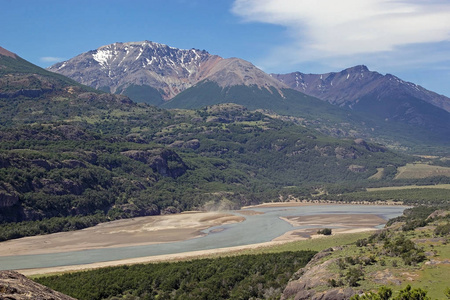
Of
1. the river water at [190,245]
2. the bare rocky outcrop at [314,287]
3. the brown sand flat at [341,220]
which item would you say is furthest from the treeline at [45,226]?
the bare rocky outcrop at [314,287]

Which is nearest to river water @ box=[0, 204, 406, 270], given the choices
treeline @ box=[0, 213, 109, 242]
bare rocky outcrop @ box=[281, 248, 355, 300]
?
treeline @ box=[0, 213, 109, 242]

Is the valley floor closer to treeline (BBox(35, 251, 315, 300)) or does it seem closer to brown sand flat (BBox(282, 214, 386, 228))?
brown sand flat (BBox(282, 214, 386, 228))

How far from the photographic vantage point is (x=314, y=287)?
172ft

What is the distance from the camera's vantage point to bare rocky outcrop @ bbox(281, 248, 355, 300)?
47656mm

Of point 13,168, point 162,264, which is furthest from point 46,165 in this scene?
point 162,264

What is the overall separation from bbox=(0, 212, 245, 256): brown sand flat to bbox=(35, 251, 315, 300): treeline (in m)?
39.2

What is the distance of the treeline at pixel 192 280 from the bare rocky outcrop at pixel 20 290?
136ft

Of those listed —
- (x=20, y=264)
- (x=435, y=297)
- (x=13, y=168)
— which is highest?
(x=13, y=168)

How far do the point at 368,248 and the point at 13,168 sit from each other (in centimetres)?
12734

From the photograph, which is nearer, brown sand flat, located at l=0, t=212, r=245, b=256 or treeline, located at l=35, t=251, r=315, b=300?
treeline, located at l=35, t=251, r=315, b=300

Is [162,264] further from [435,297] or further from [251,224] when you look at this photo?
[251,224]

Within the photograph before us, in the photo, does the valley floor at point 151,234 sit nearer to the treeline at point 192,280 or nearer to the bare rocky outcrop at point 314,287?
the treeline at point 192,280

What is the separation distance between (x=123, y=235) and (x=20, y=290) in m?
118

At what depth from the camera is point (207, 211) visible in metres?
196
